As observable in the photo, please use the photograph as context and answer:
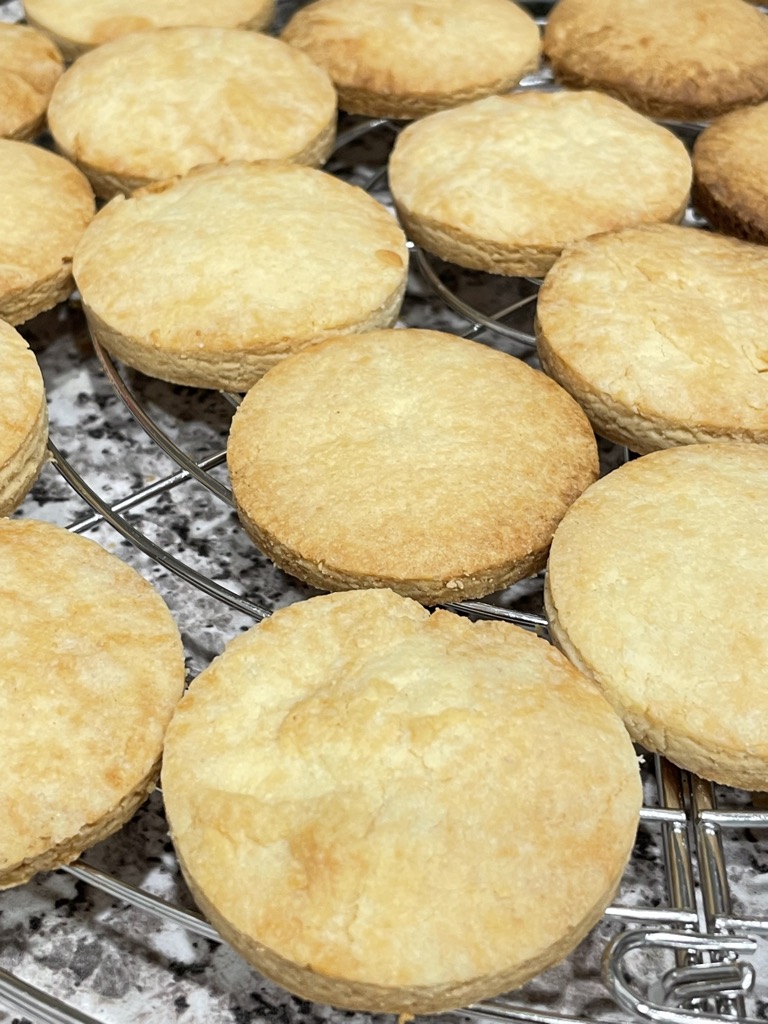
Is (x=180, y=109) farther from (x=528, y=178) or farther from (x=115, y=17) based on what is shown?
(x=528, y=178)

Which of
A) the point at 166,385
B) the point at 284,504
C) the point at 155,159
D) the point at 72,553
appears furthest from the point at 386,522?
the point at 155,159

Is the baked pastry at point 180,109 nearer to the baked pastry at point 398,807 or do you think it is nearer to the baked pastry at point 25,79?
the baked pastry at point 25,79

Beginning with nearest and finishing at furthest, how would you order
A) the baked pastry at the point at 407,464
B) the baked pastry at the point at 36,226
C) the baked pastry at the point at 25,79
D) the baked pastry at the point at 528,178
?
the baked pastry at the point at 407,464
the baked pastry at the point at 36,226
the baked pastry at the point at 528,178
the baked pastry at the point at 25,79

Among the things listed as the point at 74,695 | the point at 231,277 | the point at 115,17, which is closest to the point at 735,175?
the point at 231,277

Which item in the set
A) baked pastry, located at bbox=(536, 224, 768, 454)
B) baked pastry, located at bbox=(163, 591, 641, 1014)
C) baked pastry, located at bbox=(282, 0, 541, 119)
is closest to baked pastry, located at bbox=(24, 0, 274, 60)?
baked pastry, located at bbox=(282, 0, 541, 119)

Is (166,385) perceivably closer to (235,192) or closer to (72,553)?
(235,192)

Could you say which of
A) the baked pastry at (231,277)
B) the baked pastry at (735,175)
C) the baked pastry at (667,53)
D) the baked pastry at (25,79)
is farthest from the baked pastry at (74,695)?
the baked pastry at (667,53)
